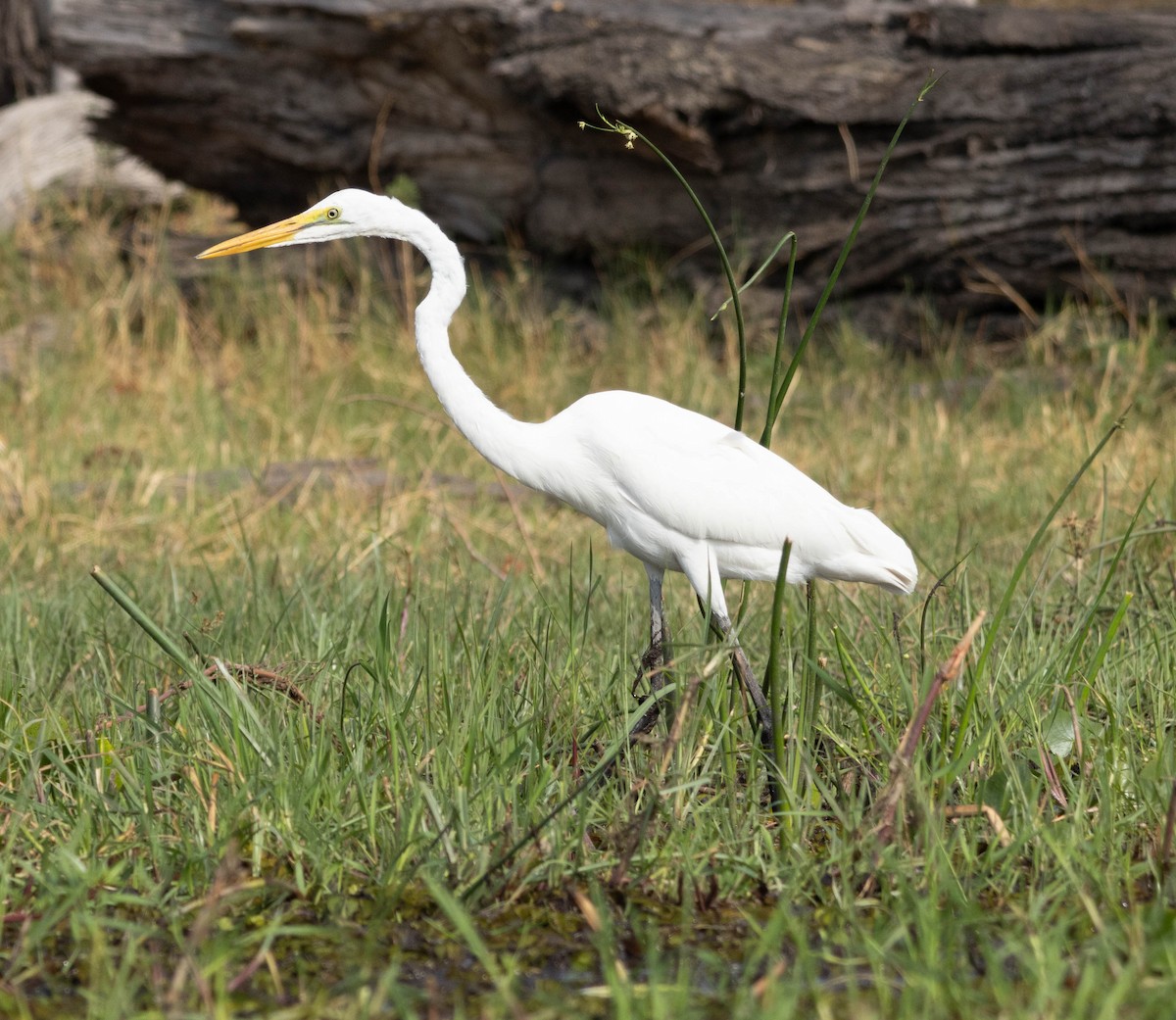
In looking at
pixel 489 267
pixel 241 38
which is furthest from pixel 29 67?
pixel 489 267

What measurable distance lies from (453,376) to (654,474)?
39 cm

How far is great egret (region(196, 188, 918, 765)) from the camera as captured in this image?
239 cm

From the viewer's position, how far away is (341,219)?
7.90ft

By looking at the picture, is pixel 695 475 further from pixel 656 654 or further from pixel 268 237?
pixel 268 237

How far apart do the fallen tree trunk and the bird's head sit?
11.7 ft

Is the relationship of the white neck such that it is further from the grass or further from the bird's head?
the grass

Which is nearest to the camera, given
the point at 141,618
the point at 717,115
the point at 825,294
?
the point at 141,618

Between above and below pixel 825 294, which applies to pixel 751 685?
below

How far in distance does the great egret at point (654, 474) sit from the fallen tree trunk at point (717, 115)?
3.36 metres

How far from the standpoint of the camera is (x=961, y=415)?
5770 millimetres

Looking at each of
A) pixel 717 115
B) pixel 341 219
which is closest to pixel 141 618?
pixel 341 219

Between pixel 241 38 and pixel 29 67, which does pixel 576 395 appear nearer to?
pixel 241 38

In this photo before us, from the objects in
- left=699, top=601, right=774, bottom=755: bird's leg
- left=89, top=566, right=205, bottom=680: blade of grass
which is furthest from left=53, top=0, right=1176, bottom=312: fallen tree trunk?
left=89, top=566, right=205, bottom=680: blade of grass

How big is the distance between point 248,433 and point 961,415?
2.97 meters
